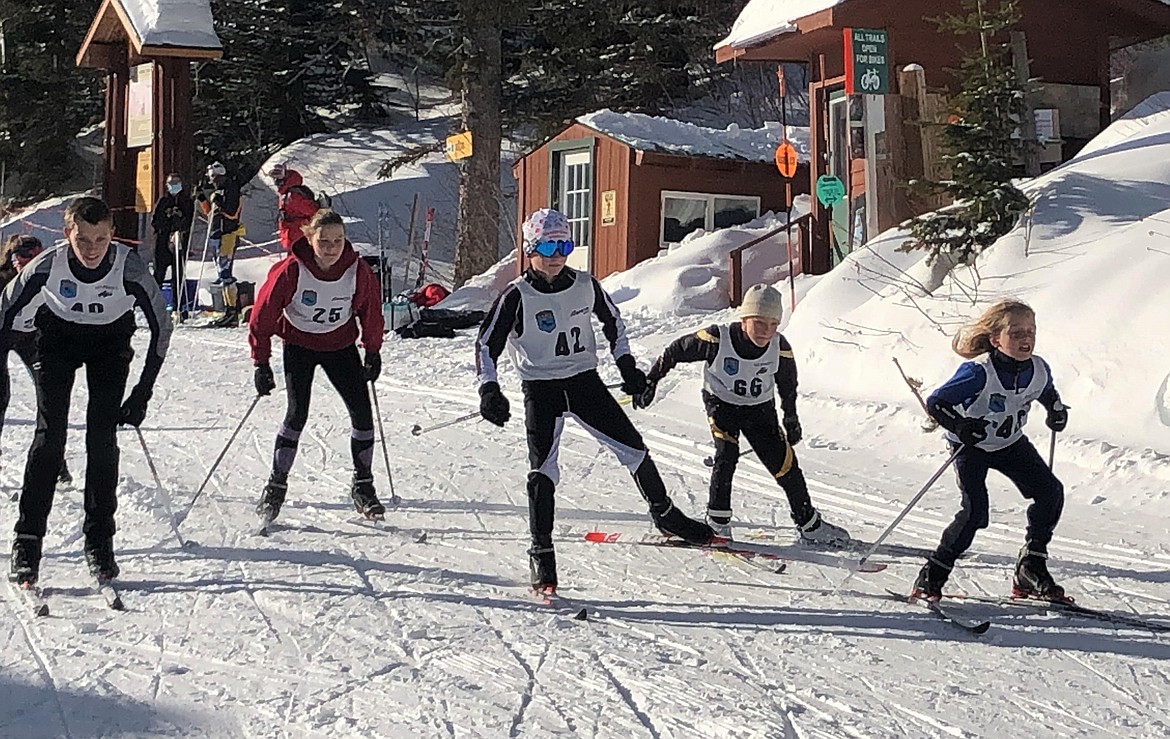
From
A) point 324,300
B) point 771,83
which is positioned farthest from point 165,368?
point 771,83

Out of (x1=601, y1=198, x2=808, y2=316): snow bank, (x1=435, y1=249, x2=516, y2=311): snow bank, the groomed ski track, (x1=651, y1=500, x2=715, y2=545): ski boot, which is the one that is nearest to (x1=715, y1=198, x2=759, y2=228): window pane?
(x1=601, y1=198, x2=808, y2=316): snow bank

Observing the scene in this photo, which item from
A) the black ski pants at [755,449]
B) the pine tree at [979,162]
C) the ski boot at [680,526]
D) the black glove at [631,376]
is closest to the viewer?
the black glove at [631,376]

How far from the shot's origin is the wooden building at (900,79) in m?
14.1

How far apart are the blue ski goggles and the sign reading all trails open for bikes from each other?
8.33 meters

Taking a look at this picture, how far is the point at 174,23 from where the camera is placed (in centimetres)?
1956

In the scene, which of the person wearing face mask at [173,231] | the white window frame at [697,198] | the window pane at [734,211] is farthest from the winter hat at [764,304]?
the window pane at [734,211]

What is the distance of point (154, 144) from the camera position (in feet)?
65.7

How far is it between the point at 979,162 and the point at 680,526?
6475 mm

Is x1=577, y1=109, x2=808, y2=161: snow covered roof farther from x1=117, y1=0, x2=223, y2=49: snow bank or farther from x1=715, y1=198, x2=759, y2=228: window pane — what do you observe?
x1=117, y1=0, x2=223, y2=49: snow bank

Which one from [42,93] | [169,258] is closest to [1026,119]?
[169,258]

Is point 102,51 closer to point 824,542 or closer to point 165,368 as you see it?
point 165,368

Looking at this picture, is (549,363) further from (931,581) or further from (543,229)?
(931,581)

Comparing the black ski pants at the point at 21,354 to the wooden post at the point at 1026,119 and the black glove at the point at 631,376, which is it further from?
the wooden post at the point at 1026,119

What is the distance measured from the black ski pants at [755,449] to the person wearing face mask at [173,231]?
39.2ft
